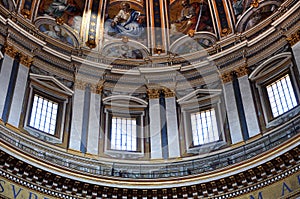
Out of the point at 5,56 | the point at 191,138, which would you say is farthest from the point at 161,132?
the point at 5,56

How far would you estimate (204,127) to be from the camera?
25750mm

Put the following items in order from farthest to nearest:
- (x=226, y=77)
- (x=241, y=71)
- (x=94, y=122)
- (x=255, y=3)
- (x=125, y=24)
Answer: (x=125, y=24) < (x=255, y=3) < (x=226, y=77) < (x=241, y=71) < (x=94, y=122)

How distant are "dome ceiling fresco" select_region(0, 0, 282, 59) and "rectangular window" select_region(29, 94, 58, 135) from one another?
4.00 meters

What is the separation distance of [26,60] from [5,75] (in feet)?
5.73

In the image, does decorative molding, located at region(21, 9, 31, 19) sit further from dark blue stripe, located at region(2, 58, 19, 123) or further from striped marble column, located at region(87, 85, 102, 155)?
striped marble column, located at region(87, 85, 102, 155)

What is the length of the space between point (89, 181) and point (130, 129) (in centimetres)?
503

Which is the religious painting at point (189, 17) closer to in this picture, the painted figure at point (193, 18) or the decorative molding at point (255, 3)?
the painted figure at point (193, 18)

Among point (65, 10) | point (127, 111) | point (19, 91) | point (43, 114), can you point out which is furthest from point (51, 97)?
point (65, 10)

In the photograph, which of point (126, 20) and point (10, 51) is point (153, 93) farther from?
point (10, 51)

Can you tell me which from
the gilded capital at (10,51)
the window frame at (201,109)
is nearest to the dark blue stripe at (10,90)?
the gilded capital at (10,51)

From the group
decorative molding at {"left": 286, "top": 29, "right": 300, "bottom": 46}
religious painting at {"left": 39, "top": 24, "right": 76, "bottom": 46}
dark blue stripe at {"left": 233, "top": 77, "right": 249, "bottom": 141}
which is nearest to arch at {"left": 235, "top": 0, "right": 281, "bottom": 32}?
decorative molding at {"left": 286, "top": 29, "right": 300, "bottom": 46}

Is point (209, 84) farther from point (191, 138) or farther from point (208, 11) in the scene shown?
point (208, 11)

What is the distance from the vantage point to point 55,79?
26.1 metres

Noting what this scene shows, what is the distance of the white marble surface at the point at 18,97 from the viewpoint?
2330 cm
